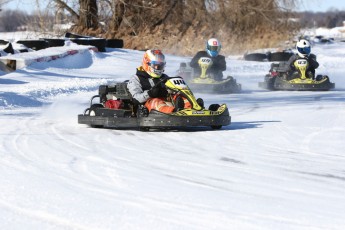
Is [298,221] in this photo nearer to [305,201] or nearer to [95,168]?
[305,201]

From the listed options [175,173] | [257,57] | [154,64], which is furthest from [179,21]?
[175,173]

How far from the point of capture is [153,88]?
410 inches

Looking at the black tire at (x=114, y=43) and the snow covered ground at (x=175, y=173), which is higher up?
the black tire at (x=114, y=43)

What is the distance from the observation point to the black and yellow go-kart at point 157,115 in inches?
398

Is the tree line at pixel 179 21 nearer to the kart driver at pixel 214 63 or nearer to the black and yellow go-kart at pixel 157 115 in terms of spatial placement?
the kart driver at pixel 214 63

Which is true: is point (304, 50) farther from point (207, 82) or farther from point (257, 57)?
point (257, 57)

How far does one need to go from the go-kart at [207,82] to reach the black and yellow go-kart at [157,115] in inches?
250

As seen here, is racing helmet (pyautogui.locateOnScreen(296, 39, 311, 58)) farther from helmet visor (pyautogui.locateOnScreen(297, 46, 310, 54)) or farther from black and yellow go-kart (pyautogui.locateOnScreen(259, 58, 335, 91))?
black and yellow go-kart (pyautogui.locateOnScreen(259, 58, 335, 91))

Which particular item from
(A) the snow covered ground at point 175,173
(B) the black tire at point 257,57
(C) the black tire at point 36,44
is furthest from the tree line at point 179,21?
(A) the snow covered ground at point 175,173

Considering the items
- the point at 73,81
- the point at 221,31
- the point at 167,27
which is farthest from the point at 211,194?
the point at 221,31

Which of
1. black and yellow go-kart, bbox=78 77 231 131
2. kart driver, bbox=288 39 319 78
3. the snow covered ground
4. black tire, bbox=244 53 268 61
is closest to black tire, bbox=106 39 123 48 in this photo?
black tire, bbox=244 53 268 61

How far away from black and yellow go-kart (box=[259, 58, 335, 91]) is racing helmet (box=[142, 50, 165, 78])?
7.77 metres

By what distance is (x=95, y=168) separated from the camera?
7.25m

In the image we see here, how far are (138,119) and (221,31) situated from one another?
25.5 meters
